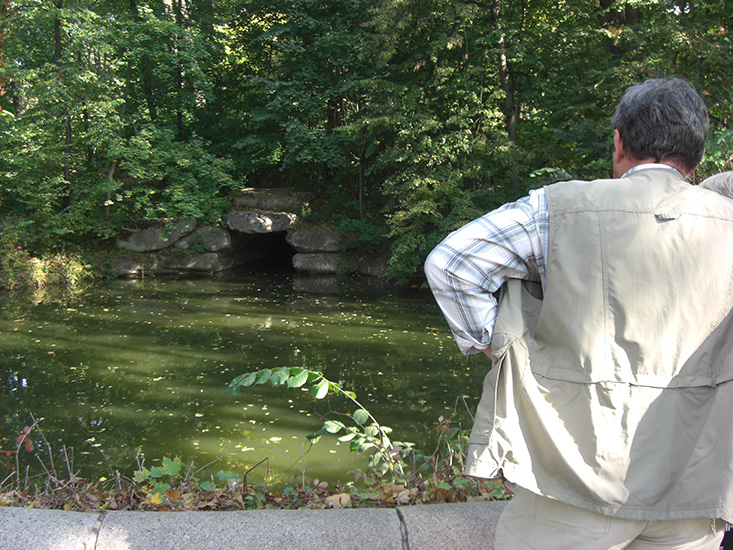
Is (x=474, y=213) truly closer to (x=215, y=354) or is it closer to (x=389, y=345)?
(x=389, y=345)

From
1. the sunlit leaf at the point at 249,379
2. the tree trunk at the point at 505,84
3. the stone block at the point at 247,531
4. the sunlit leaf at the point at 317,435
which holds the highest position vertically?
the tree trunk at the point at 505,84

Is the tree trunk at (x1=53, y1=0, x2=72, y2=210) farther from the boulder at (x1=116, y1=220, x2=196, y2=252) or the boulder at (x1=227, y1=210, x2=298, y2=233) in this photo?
the boulder at (x1=227, y1=210, x2=298, y2=233)

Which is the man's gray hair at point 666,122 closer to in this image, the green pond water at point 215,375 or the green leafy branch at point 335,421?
the green leafy branch at point 335,421

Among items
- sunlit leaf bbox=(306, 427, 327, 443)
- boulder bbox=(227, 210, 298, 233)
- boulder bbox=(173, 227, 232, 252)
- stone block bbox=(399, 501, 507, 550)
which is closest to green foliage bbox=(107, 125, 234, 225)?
boulder bbox=(173, 227, 232, 252)

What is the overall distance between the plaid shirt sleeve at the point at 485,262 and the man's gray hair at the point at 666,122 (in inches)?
10.2

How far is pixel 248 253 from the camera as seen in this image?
19.1m

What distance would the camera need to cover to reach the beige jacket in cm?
129

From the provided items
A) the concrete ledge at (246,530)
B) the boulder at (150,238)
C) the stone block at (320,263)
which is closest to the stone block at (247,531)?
the concrete ledge at (246,530)

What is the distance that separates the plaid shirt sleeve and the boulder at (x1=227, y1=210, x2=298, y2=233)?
15480 millimetres

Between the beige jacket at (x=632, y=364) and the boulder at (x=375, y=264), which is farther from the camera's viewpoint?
the boulder at (x=375, y=264)

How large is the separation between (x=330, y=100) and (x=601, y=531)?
54.2ft

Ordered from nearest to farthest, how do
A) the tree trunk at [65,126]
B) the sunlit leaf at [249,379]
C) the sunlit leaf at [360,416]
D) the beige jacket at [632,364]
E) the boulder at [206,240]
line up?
the beige jacket at [632,364]
the sunlit leaf at [249,379]
the sunlit leaf at [360,416]
the tree trunk at [65,126]
the boulder at [206,240]

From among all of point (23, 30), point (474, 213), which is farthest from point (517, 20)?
point (23, 30)

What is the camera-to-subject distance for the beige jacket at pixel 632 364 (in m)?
1.29
